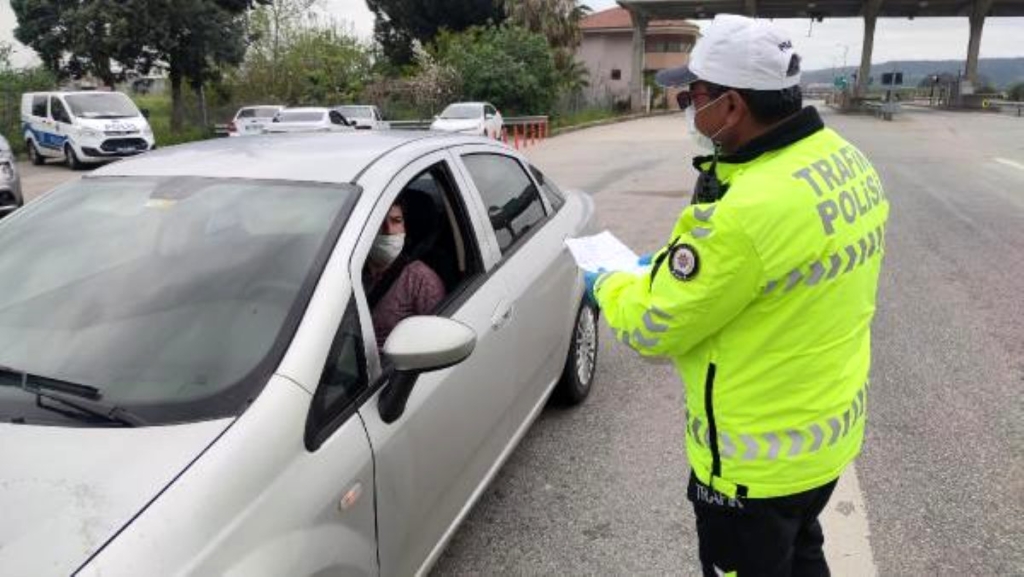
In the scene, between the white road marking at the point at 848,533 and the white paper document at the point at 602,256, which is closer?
the white paper document at the point at 602,256

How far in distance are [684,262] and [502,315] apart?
1392 millimetres

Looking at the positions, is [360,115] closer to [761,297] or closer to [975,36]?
[761,297]

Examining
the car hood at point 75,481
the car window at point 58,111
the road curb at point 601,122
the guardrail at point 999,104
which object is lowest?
the guardrail at point 999,104

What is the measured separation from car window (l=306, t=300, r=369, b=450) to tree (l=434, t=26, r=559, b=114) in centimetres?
3074

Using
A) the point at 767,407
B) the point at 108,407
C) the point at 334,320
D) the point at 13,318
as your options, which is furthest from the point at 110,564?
the point at 767,407

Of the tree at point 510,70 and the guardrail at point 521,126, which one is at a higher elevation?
the tree at point 510,70

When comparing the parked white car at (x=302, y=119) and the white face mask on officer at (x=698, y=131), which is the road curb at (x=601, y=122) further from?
the white face mask on officer at (x=698, y=131)

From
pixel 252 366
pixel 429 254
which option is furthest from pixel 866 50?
pixel 252 366

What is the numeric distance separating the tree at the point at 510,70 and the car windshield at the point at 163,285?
3020 centimetres

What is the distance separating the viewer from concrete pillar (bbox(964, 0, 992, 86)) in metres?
44.7

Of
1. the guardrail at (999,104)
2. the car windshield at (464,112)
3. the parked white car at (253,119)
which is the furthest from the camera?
the guardrail at (999,104)

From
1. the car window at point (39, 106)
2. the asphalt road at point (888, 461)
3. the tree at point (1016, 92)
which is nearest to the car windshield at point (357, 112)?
the car window at point (39, 106)

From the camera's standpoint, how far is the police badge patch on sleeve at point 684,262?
1.65 metres

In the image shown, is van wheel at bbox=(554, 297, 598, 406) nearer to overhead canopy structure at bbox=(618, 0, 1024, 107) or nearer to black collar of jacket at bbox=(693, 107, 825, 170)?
black collar of jacket at bbox=(693, 107, 825, 170)
